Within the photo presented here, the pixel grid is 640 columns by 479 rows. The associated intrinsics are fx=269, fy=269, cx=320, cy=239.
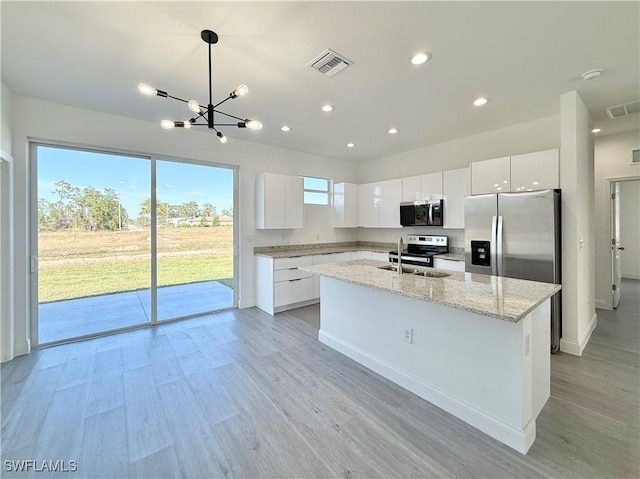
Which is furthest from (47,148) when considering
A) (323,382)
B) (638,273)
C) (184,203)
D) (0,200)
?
(638,273)

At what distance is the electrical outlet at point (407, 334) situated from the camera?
2336 millimetres

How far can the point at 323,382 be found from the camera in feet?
8.15

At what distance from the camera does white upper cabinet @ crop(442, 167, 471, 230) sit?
13.7ft

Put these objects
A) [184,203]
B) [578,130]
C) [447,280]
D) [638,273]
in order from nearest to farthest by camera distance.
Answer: [447,280], [578,130], [184,203], [638,273]

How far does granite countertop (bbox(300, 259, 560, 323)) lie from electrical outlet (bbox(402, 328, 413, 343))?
437mm

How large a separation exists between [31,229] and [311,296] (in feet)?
12.5

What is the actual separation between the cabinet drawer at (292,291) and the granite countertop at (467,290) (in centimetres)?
172

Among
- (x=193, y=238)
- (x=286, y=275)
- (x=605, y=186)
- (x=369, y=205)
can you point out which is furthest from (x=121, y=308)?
→ (x=605, y=186)

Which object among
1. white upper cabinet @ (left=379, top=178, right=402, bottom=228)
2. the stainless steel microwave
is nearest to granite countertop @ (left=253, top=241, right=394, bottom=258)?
white upper cabinet @ (left=379, top=178, right=402, bottom=228)

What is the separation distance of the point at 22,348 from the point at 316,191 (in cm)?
475

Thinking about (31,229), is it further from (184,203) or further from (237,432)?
(237,432)

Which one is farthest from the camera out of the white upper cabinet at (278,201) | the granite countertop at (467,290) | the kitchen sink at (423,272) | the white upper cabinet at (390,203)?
the white upper cabinet at (390,203)

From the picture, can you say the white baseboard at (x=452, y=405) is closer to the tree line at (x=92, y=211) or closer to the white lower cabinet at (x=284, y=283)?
the white lower cabinet at (x=284, y=283)

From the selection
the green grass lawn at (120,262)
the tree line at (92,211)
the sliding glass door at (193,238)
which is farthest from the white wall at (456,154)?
the tree line at (92,211)
